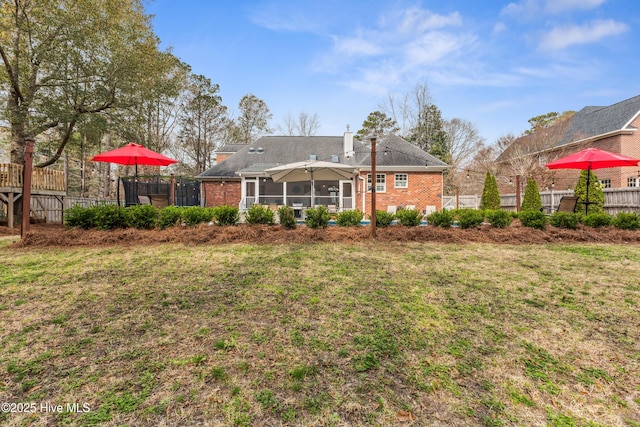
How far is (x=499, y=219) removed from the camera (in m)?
6.92

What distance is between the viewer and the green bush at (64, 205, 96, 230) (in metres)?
6.13

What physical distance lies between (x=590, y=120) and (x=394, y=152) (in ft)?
54.2

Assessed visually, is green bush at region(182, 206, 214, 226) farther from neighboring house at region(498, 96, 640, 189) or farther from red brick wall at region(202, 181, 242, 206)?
neighboring house at region(498, 96, 640, 189)

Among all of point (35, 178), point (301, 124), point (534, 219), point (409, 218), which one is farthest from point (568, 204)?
point (301, 124)

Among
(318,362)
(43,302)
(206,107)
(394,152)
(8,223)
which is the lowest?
(318,362)

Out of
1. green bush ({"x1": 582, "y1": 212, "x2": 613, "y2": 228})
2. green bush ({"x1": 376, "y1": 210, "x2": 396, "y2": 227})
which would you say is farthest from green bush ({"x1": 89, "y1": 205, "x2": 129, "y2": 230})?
green bush ({"x1": 582, "y1": 212, "x2": 613, "y2": 228})

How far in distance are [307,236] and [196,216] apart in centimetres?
281

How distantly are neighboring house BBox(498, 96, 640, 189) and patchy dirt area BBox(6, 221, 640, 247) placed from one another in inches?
588

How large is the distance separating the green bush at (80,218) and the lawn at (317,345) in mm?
2235

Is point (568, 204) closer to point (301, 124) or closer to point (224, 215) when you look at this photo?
point (224, 215)

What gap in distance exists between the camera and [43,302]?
9.33ft

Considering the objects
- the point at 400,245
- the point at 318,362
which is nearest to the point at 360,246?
the point at 400,245

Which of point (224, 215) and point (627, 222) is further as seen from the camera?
point (627, 222)

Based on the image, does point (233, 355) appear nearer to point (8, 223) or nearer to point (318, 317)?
point (318, 317)
